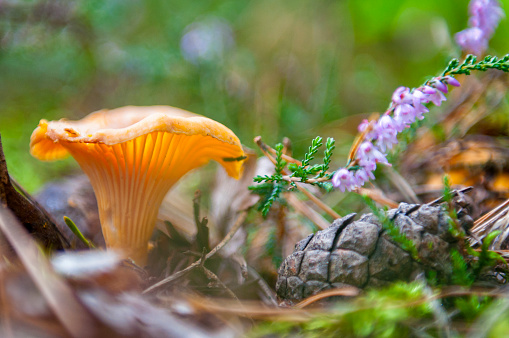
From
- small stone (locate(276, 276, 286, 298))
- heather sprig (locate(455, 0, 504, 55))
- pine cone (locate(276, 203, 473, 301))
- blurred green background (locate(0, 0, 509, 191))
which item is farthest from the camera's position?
blurred green background (locate(0, 0, 509, 191))

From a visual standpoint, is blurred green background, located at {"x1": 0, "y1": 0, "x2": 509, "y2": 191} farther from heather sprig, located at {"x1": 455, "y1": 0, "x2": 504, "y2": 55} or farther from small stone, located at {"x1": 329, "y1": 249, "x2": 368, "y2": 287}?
small stone, located at {"x1": 329, "y1": 249, "x2": 368, "y2": 287}

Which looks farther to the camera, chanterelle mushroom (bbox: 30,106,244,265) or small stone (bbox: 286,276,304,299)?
chanterelle mushroom (bbox: 30,106,244,265)

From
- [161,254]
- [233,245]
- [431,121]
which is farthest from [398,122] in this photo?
[431,121]

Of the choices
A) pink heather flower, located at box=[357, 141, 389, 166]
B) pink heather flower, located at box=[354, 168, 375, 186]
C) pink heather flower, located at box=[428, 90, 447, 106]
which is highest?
pink heather flower, located at box=[428, 90, 447, 106]

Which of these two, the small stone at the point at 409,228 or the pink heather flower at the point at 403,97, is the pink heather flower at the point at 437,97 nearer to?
the pink heather flower at the point at 403,97

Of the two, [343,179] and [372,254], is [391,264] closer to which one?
[372,254]

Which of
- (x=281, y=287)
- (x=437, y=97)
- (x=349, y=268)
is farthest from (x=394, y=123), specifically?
(x=281, y=287)

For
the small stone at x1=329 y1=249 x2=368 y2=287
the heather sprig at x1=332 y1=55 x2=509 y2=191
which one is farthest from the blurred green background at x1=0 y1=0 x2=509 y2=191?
the small stone at x1=329 y1=249 x2=368 y2=287
